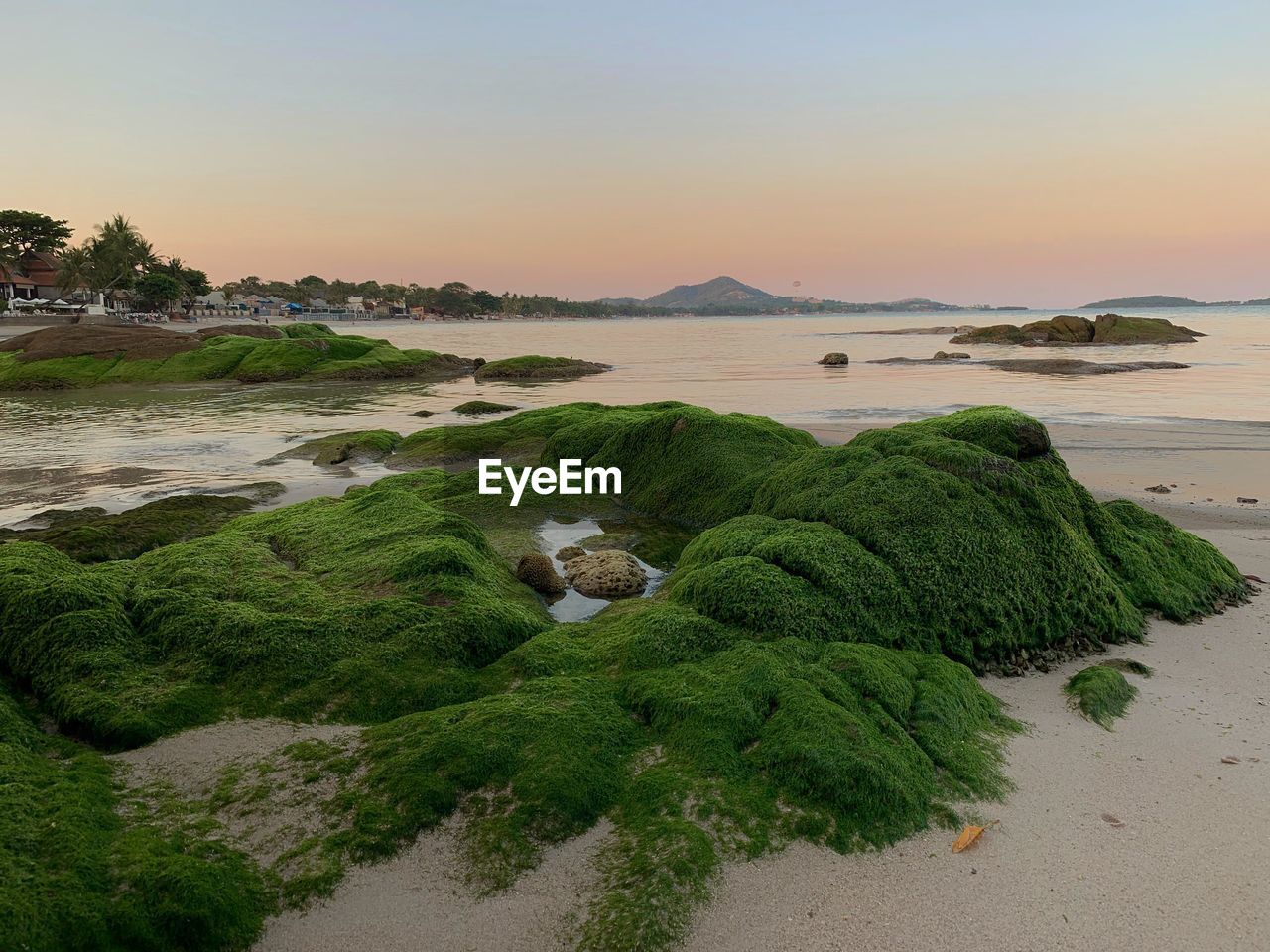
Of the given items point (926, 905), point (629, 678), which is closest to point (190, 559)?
point (629, 678)

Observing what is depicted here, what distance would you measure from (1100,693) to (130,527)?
991 centimetres

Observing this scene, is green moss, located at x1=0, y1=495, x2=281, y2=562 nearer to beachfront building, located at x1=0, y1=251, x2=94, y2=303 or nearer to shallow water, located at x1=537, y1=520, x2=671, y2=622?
shallow water, located at x1=537, y1=520, x2=671, y2=622

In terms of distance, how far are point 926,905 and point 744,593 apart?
263 cm

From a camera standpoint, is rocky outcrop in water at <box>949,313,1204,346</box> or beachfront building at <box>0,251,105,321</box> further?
beachfront building at <box>0,251,105,321</box>

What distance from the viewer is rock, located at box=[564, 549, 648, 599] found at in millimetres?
7742

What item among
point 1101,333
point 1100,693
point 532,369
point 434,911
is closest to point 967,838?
point 1100,693

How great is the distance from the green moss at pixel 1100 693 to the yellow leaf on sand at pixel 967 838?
1.72 m

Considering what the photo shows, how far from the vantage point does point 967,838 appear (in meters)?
3.96

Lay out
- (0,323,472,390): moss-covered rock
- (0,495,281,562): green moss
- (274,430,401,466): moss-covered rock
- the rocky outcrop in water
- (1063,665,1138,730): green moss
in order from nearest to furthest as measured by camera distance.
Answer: (1063,665,1138,730): green moss → (0,495,281,562): green moss → (274,430,401,466): moss-covered rock → (0,323,472,390): moss-covered rock → the rocky outcrop in water

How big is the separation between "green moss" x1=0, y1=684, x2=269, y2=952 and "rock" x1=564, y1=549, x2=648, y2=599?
446 cm

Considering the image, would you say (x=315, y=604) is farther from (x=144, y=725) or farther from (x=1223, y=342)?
(x=1223, y=342)

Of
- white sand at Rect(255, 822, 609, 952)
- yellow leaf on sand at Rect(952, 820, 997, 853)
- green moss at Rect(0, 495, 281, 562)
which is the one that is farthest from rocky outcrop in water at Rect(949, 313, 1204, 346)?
white sand at Rect(255, 822, 609, 952)

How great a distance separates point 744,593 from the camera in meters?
5.88

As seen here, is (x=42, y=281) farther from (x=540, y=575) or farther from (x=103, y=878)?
(x=103, y=878)
